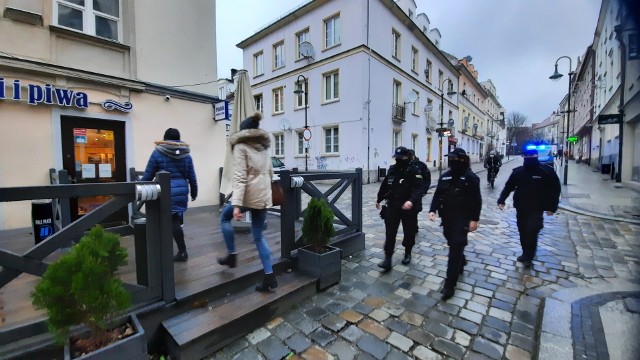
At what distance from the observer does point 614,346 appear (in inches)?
96.3

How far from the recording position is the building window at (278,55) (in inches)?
839

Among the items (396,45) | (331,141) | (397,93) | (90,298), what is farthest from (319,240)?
(396,45)

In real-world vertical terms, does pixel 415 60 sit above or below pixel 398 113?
above

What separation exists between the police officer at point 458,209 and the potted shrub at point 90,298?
312cm

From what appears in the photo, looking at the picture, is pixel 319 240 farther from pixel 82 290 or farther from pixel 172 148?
pixel 82 290

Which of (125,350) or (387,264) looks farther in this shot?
(387,264)

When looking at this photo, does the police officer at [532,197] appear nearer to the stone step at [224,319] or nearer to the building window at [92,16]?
the stone step at [224,319]

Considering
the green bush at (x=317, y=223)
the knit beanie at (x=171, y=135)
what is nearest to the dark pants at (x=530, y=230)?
the green bush at (x=317, y=223)

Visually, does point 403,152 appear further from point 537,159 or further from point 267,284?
point 267,284

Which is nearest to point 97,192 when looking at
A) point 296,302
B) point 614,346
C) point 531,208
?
point 296,302

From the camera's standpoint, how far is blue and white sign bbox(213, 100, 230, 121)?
26.7 ft

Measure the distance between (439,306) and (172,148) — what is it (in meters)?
3.74

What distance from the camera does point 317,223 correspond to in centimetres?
371

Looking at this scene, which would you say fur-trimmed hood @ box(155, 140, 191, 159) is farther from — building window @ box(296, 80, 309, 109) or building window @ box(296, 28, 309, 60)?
building window @ box(296, 28, 309, 60)
